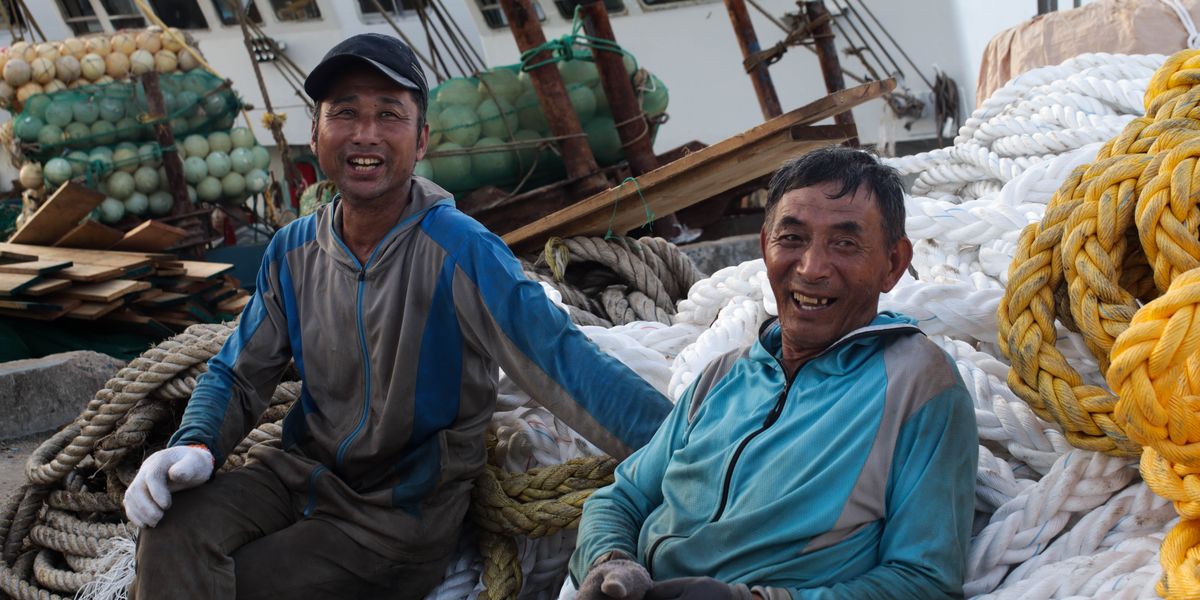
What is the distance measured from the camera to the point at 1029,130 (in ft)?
10.1

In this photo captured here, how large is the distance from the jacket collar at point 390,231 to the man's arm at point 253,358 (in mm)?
114

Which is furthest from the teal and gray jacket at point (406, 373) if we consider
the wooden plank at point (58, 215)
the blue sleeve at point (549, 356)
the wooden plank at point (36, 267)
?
the wooden plank at point (58, 215)

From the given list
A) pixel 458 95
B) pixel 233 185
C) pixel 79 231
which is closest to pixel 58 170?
pixel 233 185

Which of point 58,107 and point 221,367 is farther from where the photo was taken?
point 58,107

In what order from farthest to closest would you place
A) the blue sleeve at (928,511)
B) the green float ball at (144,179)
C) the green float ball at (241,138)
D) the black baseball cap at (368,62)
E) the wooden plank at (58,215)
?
the green float ball at (241,138)
the green float ball at (144,179)
the wooden plank at (58,215)
the black baseball cap at (368,62)
the blue sleeve at (928,511)

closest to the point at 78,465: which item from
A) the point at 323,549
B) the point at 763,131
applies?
the point at 323,549

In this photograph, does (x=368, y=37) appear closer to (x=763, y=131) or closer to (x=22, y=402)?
(x=763, y=131)

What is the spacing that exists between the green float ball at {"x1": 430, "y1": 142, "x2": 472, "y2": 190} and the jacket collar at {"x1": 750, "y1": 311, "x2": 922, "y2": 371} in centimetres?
317

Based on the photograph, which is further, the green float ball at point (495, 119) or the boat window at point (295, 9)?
the boat window at point (295, 9)

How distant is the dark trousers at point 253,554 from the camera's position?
6.98 feet

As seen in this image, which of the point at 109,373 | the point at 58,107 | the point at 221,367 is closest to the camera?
the point at 221,367

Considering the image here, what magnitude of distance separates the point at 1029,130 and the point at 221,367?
2.25m

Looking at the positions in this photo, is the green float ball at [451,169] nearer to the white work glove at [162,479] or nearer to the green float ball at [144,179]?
the white work glove at [162,479]

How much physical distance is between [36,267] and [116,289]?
0.46 metres
